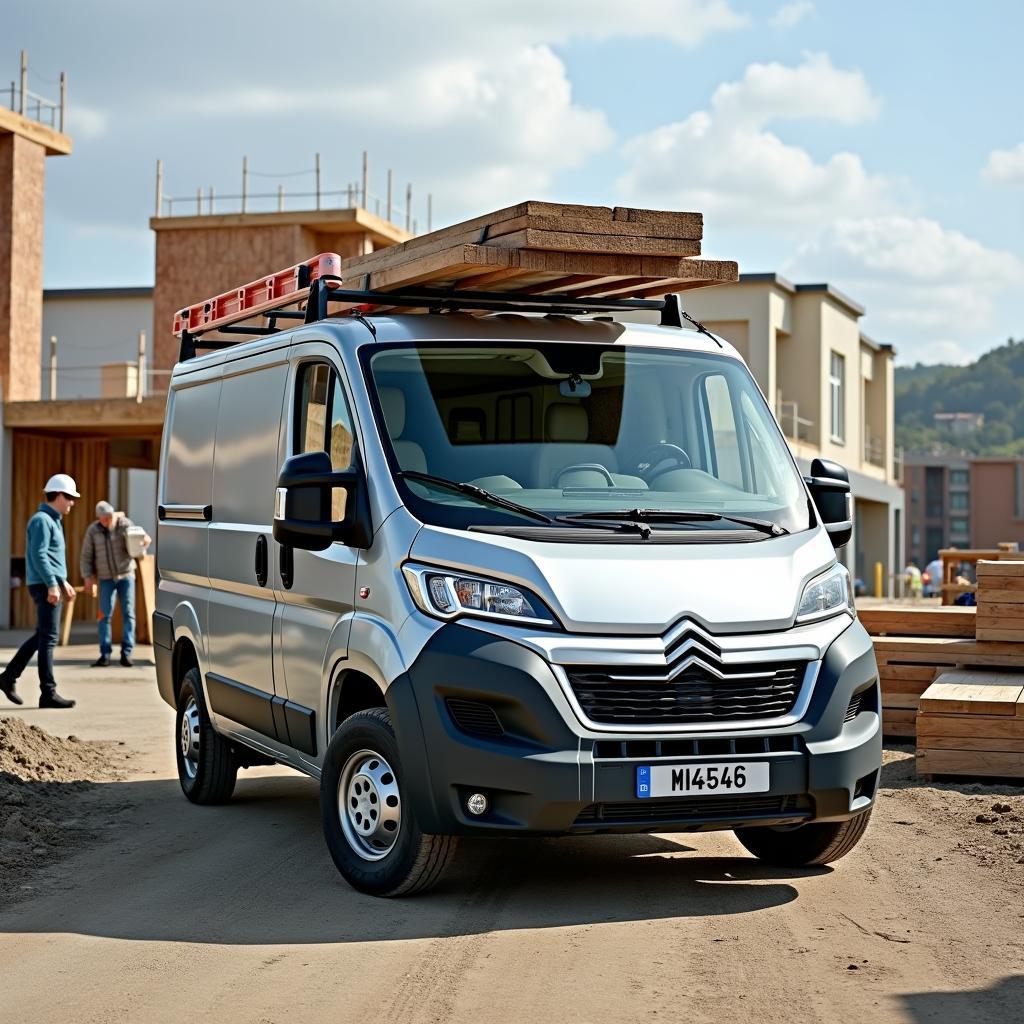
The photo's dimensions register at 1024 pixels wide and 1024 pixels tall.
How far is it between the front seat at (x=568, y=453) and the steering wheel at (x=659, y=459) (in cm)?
14

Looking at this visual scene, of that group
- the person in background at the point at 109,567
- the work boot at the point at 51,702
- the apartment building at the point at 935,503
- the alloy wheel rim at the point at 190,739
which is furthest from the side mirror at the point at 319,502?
the apartment building at the point at 935,503

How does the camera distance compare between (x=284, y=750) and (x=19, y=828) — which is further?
(x=19, y=828)

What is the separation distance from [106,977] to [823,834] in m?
3.23

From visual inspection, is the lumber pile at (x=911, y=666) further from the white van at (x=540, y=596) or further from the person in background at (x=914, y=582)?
the person in background at (x=914, y=582)

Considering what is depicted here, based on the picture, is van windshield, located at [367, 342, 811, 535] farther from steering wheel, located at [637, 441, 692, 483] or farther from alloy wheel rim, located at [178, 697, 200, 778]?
alloy wheel rim, located at [178, 697, 200, 778]

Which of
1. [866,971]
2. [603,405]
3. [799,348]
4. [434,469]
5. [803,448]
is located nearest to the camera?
[866,971]

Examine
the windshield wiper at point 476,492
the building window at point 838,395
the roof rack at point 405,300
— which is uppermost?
the building window at point 838,395

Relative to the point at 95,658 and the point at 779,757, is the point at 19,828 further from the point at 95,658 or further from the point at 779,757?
the point at 95,658

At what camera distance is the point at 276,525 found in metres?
7.27

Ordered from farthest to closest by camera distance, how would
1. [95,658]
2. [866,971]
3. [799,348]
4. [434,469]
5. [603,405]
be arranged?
[799,348] < [95,658] < [603,405] < [434,469] < [866,971]

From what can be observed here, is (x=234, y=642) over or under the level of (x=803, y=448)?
under

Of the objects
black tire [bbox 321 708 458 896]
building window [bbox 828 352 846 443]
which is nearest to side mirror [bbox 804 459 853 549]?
black tire [bbox 321 708 458 896]

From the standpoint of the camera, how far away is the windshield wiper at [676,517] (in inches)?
271

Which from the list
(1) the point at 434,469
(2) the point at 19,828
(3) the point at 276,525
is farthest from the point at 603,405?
(2) the point at 19,828
